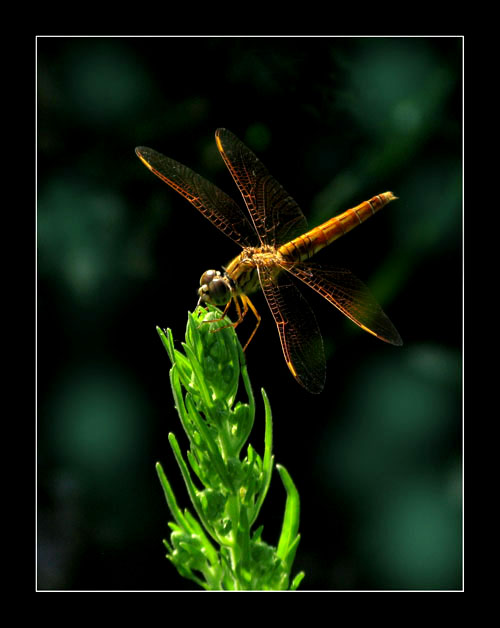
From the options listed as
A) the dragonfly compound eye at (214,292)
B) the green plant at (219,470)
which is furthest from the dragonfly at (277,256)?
the green plant at (219,470)

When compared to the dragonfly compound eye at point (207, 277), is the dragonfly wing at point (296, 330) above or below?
below

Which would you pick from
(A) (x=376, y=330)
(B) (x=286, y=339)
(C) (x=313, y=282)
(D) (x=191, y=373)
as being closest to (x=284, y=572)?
(D) (x=191, y=373)

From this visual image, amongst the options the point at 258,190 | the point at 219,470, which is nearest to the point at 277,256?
the point at 258,190

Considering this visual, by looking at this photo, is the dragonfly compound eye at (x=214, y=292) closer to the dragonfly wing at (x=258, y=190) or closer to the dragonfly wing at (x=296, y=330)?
the dragonfly wing at (x=296, y=330)

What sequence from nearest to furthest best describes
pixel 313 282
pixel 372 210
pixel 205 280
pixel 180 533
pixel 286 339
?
1. pixel 180 533
2. pixel 205 280
3. pixel 286 339
4. pixel 313 282
5. pixel 372 210

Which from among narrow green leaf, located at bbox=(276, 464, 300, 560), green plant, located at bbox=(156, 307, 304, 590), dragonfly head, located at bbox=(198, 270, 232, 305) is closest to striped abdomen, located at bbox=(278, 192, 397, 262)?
dragonfly head, located at bbox=(198, 270, 232, 305)

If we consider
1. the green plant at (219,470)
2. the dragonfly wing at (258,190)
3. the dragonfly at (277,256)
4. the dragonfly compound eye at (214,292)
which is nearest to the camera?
the green plant at (219,470)

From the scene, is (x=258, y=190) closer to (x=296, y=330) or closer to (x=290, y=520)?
(x=296, y=330)

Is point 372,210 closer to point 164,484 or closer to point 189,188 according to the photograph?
point 189,188
